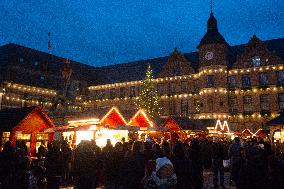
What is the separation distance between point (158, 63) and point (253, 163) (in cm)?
4856

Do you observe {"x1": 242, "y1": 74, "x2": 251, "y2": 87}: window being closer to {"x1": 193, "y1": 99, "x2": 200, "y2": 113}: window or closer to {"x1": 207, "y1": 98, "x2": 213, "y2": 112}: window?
{"x1": 207, "y1": 98, "x2": 213, "y2": 112}: window

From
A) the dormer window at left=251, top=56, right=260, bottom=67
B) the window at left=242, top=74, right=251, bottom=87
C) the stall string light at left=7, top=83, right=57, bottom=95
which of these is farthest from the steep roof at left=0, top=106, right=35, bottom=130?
the dormer window at left=251, top=56, right=260, bottom=67

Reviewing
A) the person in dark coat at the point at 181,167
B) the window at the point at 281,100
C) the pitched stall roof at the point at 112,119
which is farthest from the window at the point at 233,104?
the person in dark coat at the point at 181,167

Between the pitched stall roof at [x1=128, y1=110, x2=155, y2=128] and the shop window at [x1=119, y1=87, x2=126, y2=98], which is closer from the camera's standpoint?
the pitched stall roof at [x1=128, y1=110, x2=155, y2=128]

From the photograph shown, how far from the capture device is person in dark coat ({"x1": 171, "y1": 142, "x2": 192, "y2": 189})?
24.8ft

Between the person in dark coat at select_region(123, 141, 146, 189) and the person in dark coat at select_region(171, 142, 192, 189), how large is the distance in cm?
116

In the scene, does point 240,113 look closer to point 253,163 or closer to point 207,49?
point 207,49

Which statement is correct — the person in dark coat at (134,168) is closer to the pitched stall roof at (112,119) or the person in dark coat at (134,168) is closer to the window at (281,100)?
the pitched stall roof at (112,119)

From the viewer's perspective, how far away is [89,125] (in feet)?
55.9

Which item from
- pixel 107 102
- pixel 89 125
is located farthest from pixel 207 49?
pixel 89 125

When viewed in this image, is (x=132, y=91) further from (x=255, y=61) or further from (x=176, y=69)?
(x=255, y=61)

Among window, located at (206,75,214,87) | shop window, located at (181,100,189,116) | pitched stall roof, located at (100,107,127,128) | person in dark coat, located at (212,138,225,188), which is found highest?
window, located at (206,75,214,87)

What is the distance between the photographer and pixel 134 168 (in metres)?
8.41

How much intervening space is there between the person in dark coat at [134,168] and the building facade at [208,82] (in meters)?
30.6
